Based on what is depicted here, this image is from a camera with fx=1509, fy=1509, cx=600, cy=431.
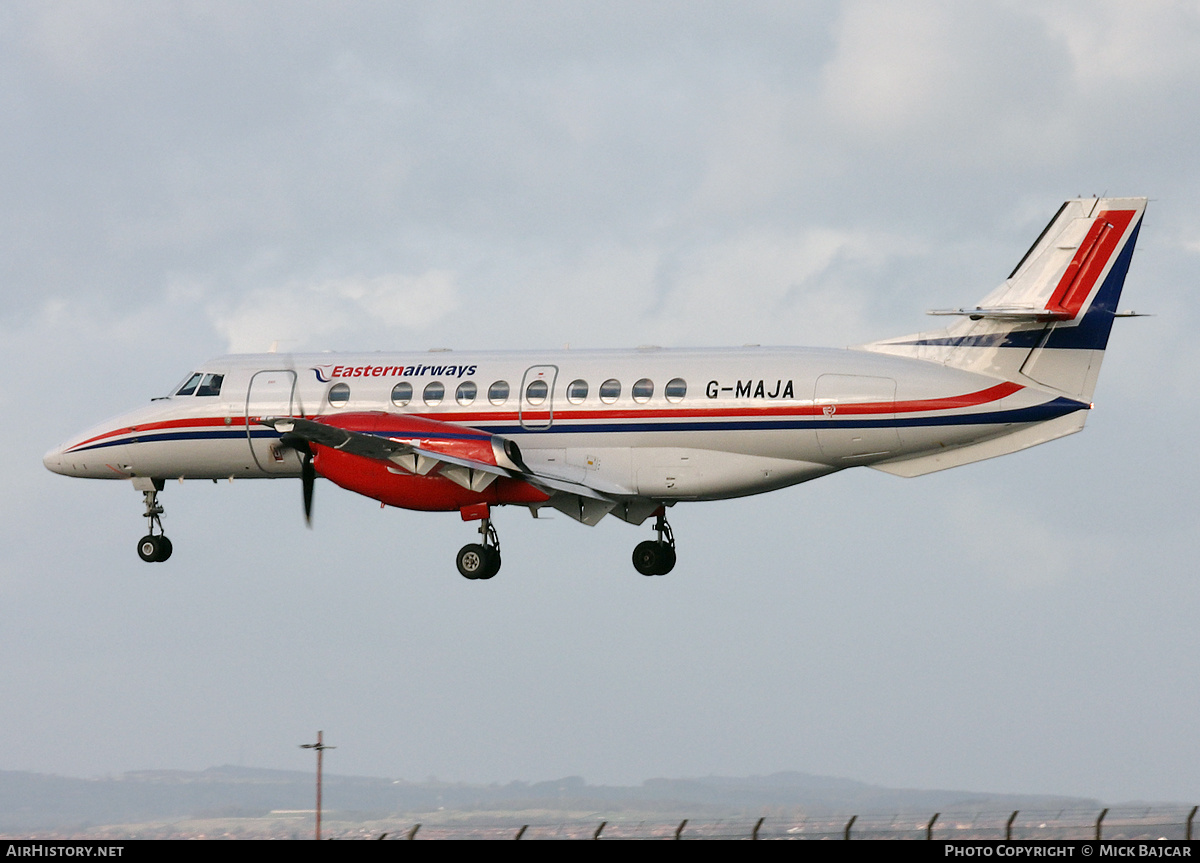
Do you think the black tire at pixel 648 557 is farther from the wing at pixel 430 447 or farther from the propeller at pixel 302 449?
the propeller at pixel 302 449

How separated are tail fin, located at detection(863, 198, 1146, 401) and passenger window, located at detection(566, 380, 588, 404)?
288 inches

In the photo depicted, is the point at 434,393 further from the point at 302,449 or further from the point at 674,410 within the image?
the point at 674,410

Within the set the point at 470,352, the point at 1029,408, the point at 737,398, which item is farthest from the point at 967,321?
the point at 470,352

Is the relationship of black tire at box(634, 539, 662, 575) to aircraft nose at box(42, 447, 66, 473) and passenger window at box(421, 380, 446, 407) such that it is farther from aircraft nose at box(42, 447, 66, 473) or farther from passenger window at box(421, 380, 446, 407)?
aircraft nose at box(42, 447, 66, 473)

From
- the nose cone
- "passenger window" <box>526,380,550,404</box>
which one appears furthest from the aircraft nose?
"passenger window" <box>526,380,550,404</box>

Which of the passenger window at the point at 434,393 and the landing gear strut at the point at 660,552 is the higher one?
the passenger window at the point at 434,393

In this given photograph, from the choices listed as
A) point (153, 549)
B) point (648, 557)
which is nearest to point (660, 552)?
point (648, 557)

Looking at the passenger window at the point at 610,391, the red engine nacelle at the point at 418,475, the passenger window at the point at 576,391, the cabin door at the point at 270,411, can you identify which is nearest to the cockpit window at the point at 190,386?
the cabin door at the point at 270,411

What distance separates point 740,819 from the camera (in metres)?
20.0

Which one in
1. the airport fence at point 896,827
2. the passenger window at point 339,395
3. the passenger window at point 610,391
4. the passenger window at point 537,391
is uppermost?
the passenger window at point 339,395

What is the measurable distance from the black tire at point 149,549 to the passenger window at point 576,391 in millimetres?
11038

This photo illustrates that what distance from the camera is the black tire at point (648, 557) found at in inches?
1281
